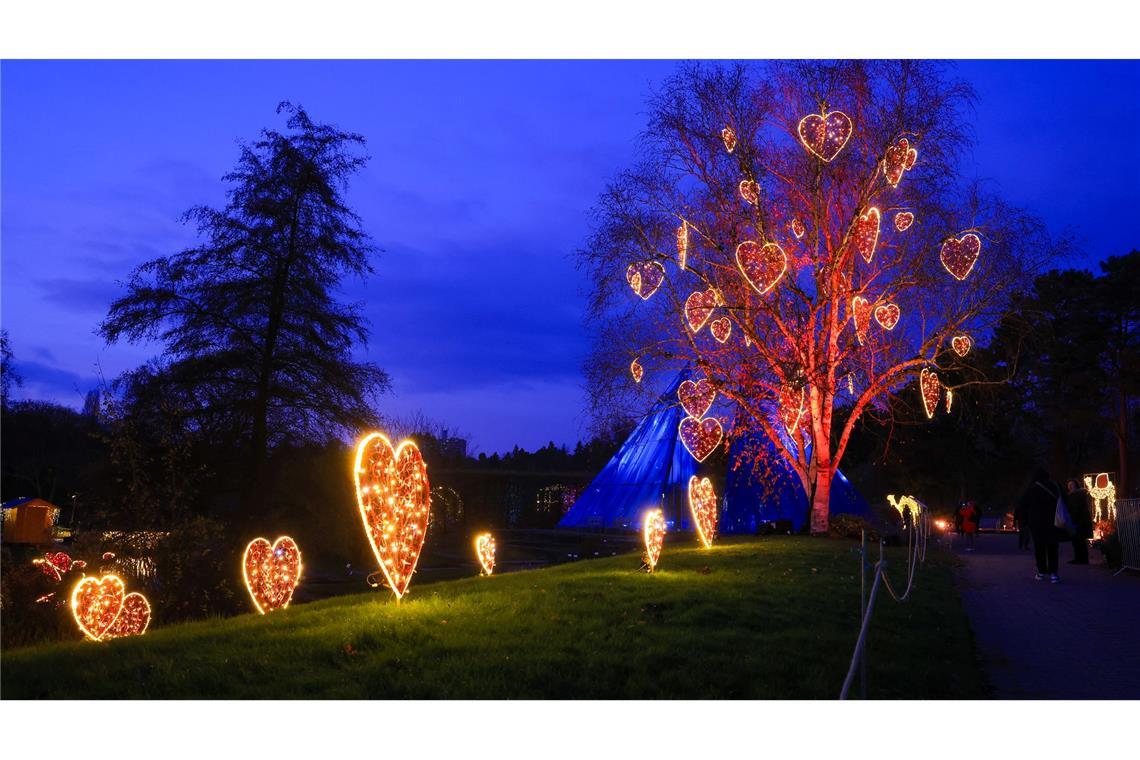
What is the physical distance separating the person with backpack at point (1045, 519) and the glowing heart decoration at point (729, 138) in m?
9.15

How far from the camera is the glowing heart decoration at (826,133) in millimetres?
18281

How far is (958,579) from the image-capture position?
1540 cm

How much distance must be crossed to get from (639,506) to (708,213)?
13319 millimetres

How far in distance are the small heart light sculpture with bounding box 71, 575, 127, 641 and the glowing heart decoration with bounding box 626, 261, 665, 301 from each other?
40.9 feet

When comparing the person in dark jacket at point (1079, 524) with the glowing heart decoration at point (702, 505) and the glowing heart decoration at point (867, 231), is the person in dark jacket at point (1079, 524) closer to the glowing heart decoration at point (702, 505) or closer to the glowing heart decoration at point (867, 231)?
the glowing heart decoration at point (867, 231)

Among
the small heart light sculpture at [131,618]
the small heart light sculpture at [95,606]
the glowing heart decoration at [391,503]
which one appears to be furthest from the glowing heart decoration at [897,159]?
the small heart light sculpture at [95,606]

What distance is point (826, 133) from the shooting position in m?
18.3

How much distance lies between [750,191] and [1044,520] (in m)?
9.08

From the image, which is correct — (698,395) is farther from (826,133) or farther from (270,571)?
(270,571)

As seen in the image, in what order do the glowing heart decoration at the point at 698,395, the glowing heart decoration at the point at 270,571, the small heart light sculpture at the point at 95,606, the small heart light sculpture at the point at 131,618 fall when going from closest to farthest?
1. the small heart light sculpture at the point at 95,606
2. the small heart light sculpture at the point at 131,618
3. the glowing heart decoration at the point at 270,571
4. the glowing heart decoration at the point at 698,395

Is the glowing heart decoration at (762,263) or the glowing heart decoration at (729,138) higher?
the glowing heart decoration at (729,138)

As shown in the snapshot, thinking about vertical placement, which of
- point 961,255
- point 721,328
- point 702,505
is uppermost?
point 961,255

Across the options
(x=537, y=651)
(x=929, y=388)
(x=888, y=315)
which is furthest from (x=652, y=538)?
(x=929, y=388)

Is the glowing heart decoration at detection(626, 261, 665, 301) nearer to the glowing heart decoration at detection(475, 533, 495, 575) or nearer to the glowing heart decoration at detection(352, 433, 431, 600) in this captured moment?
the glowing heart decoration at detection(475, 533, 495, 575)
